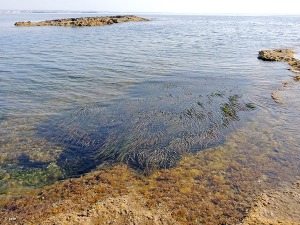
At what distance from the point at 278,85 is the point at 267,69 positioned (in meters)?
4.77

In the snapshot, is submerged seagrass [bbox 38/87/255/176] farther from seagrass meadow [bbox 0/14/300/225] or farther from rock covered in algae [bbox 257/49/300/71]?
rock covered in algae [bbox 257/49/300/71]

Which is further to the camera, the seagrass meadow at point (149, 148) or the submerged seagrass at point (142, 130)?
the submerged seagrass at point (142, 130)

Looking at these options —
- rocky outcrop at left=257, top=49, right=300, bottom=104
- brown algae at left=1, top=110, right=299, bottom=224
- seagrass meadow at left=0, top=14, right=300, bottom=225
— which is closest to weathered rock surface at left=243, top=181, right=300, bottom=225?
seagrass meadow at left=0, top=14, right=300, bottom=225

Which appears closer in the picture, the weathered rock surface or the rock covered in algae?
the weathered rock surface

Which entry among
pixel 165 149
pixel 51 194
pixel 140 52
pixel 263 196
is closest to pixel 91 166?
pixel 51 194

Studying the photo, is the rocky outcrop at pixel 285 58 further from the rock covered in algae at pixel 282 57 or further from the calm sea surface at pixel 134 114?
the calm sea surface at pixel 134 114

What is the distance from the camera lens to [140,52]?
88.5 feet

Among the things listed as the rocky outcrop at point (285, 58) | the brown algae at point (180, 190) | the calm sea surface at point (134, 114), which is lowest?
the brown algae at point (180, 190)

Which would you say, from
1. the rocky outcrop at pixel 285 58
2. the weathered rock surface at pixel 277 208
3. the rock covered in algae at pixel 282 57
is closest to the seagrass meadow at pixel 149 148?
the weathered rock surface at pixel 277 208

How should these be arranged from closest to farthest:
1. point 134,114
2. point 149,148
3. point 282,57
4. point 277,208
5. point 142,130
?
point 277,208 → point 149,148 → point 142,130 → point 134,114 → point 282,57

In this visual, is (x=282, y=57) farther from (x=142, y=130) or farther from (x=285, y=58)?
(x=142, y=130)

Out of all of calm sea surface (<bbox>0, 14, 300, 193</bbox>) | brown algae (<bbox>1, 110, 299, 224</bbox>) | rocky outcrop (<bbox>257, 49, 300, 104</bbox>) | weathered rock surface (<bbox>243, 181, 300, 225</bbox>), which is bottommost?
weathered rock surface (<bbox>243, 181, 300, 225</bbox>)

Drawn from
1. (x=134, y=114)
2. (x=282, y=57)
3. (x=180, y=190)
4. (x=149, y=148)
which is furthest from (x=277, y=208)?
(x=282, y=57)

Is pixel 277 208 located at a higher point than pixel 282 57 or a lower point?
lower
